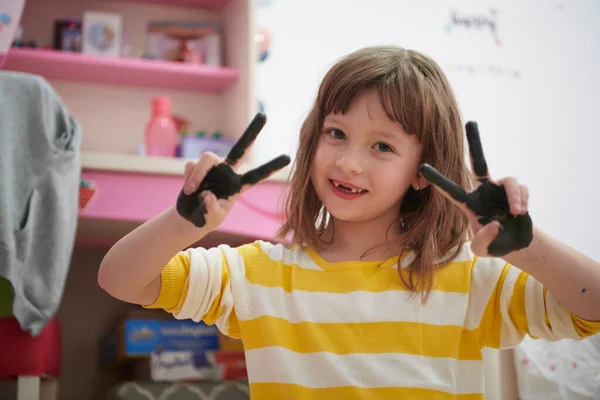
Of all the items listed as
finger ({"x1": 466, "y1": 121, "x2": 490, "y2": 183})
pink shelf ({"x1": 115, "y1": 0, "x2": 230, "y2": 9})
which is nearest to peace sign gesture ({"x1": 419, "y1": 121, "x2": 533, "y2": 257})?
finger ({"x1": 466, "y1": 121, "x2": 490, "y2": 183})

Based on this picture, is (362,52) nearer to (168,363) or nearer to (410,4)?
(168,363)

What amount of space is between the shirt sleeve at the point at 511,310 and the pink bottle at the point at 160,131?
4.80ft

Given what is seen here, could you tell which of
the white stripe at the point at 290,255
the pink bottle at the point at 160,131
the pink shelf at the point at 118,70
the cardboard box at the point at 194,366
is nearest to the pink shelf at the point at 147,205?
the cardboard box at the point at 194,366

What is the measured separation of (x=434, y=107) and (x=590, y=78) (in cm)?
208

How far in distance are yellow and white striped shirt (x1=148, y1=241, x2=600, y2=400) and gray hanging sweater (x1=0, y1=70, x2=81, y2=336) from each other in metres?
0.55

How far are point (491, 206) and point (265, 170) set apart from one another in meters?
0.27

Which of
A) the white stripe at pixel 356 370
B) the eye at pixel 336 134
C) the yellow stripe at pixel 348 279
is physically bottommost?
the white stripe at pixel 356 370

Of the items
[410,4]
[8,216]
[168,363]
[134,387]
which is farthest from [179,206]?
[410,4]

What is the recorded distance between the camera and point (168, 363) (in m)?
1.74

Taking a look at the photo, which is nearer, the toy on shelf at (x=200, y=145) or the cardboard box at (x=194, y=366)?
the cardboard box at (x=194, y=366)

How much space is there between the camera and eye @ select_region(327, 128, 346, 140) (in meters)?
1.02

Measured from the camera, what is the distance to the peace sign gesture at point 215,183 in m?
0.81

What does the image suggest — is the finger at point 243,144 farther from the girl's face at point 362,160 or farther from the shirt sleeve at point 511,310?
the shirt sleeve at point 511,310

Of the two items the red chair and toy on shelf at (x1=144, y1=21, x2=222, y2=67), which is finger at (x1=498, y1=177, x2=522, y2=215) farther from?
toy on shelf at (x1=144, y1=21, x2=222, y2=67)
